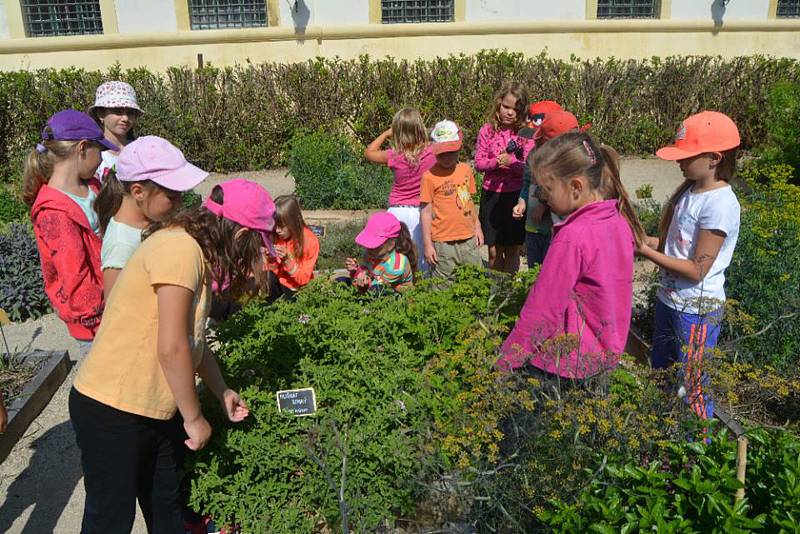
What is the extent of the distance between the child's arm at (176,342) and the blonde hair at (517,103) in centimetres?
358

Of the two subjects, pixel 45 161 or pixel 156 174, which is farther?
pixel 45 161

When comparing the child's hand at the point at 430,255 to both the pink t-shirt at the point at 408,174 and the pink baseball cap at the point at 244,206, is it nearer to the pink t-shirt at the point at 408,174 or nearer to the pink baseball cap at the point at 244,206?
the pink t-shirt at the point at 408,174

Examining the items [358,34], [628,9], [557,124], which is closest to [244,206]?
[557,124]

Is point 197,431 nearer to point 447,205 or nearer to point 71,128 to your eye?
point 71,128

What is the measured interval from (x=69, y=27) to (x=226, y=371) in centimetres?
1383

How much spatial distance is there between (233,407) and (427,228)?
8.49 feet

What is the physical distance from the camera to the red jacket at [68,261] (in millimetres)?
3232

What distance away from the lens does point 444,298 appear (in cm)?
348

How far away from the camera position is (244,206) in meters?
2.46

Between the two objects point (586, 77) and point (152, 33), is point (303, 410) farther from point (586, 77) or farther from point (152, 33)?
point (152, 33)

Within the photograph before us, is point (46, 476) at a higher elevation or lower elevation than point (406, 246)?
lower

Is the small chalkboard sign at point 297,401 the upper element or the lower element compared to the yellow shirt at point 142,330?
lower

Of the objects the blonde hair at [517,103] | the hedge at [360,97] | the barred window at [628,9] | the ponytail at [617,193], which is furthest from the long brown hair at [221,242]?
the barred window at [628,9]

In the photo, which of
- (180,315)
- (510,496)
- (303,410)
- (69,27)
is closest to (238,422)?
(303,410)
